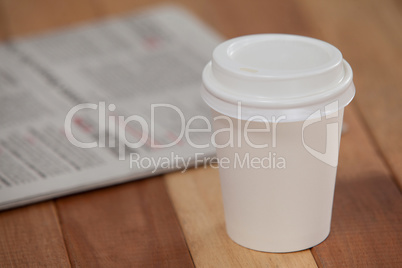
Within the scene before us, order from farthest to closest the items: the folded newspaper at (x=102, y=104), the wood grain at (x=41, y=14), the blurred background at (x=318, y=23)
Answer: the wood grain at (x=41, y=14)
the blurred background at (x=318, y=23)
the folded newspaper at (x=102, y=104)

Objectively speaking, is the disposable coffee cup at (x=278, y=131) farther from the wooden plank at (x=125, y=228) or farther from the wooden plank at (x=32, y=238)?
the wooden plank at (x=32, y=238)

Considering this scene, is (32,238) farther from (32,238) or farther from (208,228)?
(208,228)

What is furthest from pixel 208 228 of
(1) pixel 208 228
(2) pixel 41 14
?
(2) pixel 41 14

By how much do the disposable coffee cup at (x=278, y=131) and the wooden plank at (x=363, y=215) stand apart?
31mm

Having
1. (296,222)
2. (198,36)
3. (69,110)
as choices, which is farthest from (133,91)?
(296,222)

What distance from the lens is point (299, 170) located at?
1.92 feet

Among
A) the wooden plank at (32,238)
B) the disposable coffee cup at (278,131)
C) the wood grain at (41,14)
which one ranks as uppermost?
the disposable coffee cup at (278,131)

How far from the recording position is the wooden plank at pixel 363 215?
629 mm

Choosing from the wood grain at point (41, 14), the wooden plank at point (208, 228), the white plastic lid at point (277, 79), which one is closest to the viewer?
the white plastic lid at point (277, 79)

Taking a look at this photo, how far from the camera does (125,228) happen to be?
2.32ft

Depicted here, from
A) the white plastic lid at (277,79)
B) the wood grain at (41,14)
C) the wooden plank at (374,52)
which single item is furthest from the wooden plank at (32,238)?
the wood grain at (41,14)

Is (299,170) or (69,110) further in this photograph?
(69,110)

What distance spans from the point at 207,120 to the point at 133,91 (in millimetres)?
169

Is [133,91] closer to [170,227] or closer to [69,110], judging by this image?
[69,110]
